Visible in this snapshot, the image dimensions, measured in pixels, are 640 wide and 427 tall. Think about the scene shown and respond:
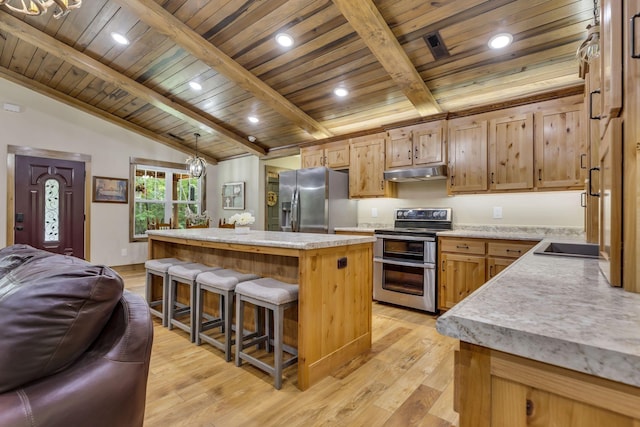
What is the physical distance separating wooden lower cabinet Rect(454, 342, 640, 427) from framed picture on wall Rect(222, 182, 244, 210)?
6.45m

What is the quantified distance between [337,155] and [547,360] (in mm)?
A: 4398

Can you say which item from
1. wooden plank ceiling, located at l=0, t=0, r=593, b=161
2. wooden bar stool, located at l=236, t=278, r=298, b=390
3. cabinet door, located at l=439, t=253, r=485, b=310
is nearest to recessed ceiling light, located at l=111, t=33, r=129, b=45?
wooden plank ceiling, located at l=0, t=0, r=593, b=161

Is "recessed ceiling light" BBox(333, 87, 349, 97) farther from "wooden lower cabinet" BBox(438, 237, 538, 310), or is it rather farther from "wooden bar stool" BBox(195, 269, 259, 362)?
"wooden bar stool" BBox(195, 269, 259, 362)

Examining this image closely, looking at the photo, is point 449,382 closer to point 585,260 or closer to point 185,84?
point 585,260

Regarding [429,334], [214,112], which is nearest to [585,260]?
[429,334]

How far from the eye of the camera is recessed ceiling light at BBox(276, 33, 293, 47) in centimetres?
307

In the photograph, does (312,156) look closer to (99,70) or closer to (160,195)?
(99,70)

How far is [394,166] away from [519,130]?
144 centimetres

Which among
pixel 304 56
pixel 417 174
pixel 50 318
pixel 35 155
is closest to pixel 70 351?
pixel 50 318

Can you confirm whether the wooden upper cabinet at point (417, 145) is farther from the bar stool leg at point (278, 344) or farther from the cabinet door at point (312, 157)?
the bar stool leg at point (278, 344)

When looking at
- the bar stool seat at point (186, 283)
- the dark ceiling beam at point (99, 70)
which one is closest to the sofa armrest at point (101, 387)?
the bar stool seat at point (186, 283)

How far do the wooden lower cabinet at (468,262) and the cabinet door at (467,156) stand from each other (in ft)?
2.32

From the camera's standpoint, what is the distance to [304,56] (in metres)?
3.38

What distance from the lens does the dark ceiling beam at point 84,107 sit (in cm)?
481
